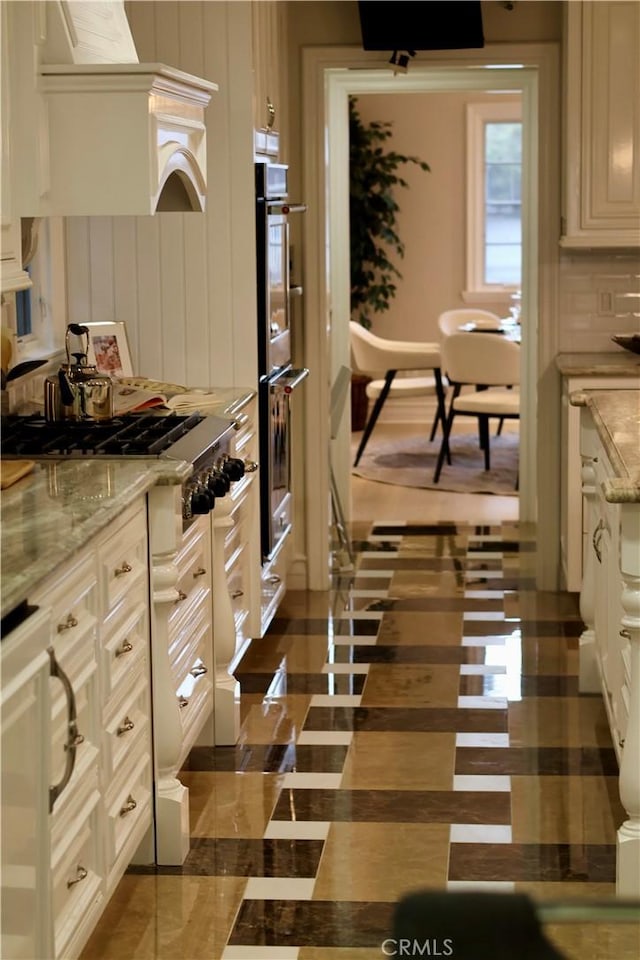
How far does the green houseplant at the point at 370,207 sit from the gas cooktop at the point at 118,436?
6.32 metres

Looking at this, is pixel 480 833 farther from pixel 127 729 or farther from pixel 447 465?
pixel 447 465

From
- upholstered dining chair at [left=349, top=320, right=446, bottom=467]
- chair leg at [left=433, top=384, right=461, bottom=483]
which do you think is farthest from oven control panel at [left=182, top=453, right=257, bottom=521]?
upholstered dining chair at [left=349, top=320, right=446, bottom=467]

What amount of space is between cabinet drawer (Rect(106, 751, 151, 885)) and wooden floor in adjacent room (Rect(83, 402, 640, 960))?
186 millimetres

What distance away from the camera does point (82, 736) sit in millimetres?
2496

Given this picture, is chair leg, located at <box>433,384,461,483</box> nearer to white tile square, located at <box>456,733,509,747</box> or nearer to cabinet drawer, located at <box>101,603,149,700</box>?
white tile square, located at <box>456,733,509,747</box>

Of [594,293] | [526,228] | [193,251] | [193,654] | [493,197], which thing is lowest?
[193,654]

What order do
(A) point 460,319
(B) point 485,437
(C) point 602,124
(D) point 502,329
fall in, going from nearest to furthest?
(C) point 602,124
(B) point 485,437
(D) point 502,329
(A) point 460,319

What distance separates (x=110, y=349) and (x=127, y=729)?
5.91 ft

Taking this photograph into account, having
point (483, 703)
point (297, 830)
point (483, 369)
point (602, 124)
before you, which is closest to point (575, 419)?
point (602, 124)

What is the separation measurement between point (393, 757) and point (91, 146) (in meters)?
1.85

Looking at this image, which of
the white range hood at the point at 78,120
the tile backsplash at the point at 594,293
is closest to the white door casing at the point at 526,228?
the tile backsplash at the point at 594,293

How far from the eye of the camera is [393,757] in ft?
12.9

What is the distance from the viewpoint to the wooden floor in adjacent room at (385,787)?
2.93 meters

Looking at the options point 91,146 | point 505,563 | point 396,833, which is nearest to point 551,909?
point 396,833
